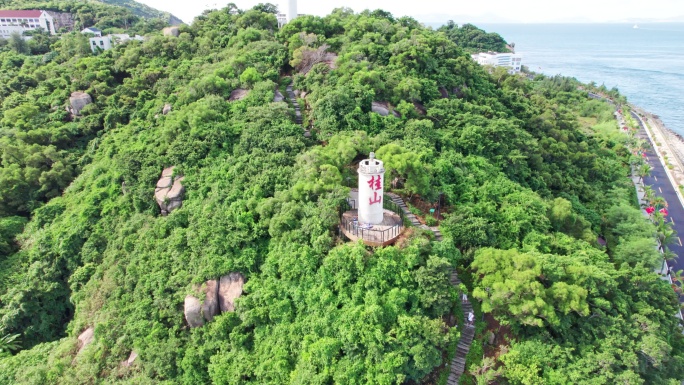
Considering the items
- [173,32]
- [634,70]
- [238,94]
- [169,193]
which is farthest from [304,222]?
[634,70]

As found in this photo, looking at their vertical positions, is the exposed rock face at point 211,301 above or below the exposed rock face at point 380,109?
below

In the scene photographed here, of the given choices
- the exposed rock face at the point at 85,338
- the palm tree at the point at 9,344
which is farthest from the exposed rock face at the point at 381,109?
the palm tree at the point at 9,344

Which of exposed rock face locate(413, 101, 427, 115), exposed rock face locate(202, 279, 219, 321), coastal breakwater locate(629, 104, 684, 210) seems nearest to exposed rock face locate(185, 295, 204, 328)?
exposed rock face locate(202, 279, 219, 321)

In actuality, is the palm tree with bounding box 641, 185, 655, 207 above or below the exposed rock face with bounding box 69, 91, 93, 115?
below

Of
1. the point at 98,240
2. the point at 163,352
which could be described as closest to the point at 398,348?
the point at 163,352

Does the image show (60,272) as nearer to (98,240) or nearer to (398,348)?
(98,240)

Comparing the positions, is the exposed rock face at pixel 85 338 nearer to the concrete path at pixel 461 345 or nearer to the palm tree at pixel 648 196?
Result: the concrete path at pixel 461 345

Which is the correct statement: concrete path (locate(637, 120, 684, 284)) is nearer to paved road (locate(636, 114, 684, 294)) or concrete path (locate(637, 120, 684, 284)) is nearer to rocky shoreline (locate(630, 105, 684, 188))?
paved road (locate(636, 114, 684, 294))
